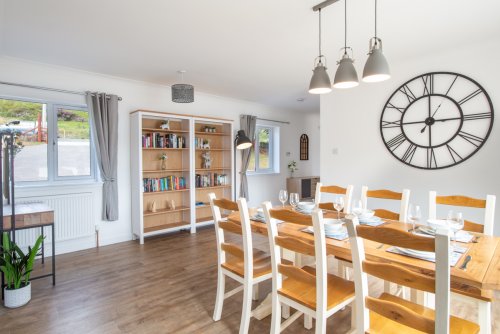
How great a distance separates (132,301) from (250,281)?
4.01 feet

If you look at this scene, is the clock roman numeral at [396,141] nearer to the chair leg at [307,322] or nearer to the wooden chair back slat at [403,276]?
the chair leg at [307,322]

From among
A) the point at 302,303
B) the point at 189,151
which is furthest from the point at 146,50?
the point at 302,303

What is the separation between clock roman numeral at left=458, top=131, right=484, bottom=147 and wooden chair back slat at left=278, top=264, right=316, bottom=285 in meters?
2.63

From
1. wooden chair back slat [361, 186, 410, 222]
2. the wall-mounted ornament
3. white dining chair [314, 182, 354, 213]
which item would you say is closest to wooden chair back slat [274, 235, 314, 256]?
white dining chair [314, 182, 354, 213]

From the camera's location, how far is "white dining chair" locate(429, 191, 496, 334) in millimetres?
1372

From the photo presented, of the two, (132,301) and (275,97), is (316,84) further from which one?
(275,97)

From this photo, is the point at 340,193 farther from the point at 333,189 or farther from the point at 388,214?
the point at 388,214

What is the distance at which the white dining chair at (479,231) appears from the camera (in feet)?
4.50

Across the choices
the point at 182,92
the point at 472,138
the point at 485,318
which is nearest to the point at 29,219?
the point at 182,92

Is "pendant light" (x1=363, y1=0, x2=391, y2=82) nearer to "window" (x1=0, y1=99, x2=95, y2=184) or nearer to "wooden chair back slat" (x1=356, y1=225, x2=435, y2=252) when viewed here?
"wooden chair back slat" (x1=356, y1=225, x2=435, y2=252)

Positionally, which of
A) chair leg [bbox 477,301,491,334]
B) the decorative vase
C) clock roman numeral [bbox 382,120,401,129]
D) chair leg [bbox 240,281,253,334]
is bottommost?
the decorative vase

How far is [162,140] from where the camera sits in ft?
14.7

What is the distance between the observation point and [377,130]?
376 centimetres

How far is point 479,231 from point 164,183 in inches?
153
